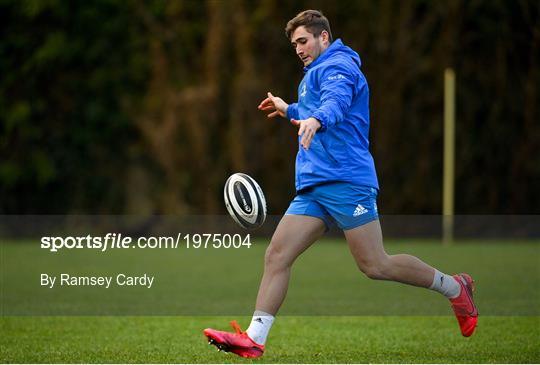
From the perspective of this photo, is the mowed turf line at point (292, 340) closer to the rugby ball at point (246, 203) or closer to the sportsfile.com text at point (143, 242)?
the rugby ball at point (246, 203)

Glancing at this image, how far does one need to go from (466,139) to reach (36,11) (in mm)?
8414

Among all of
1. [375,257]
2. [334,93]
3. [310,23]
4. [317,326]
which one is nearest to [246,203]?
[375,257]

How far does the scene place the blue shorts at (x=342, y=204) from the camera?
19.0ft

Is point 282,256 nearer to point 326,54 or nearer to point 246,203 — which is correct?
point 246,203

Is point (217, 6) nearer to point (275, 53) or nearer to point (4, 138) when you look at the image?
point (275, 53)

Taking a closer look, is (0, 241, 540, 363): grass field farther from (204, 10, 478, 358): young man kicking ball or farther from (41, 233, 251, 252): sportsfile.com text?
(41, 233, 251, 252): sportsfile.com text

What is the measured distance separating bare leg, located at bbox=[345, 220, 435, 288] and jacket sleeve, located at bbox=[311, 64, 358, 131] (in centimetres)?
66

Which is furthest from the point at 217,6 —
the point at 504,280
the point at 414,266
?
the point at 414,266

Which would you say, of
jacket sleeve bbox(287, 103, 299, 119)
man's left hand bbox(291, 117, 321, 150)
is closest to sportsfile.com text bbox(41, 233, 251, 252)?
jacket sleeve bbox(287, 103, 299, 119)

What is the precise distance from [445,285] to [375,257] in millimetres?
577

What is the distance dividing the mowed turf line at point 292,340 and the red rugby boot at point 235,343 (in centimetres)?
33

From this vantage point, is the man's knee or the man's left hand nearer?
the man's left hand

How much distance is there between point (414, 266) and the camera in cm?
598

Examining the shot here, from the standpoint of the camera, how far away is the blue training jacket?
5734 mm
